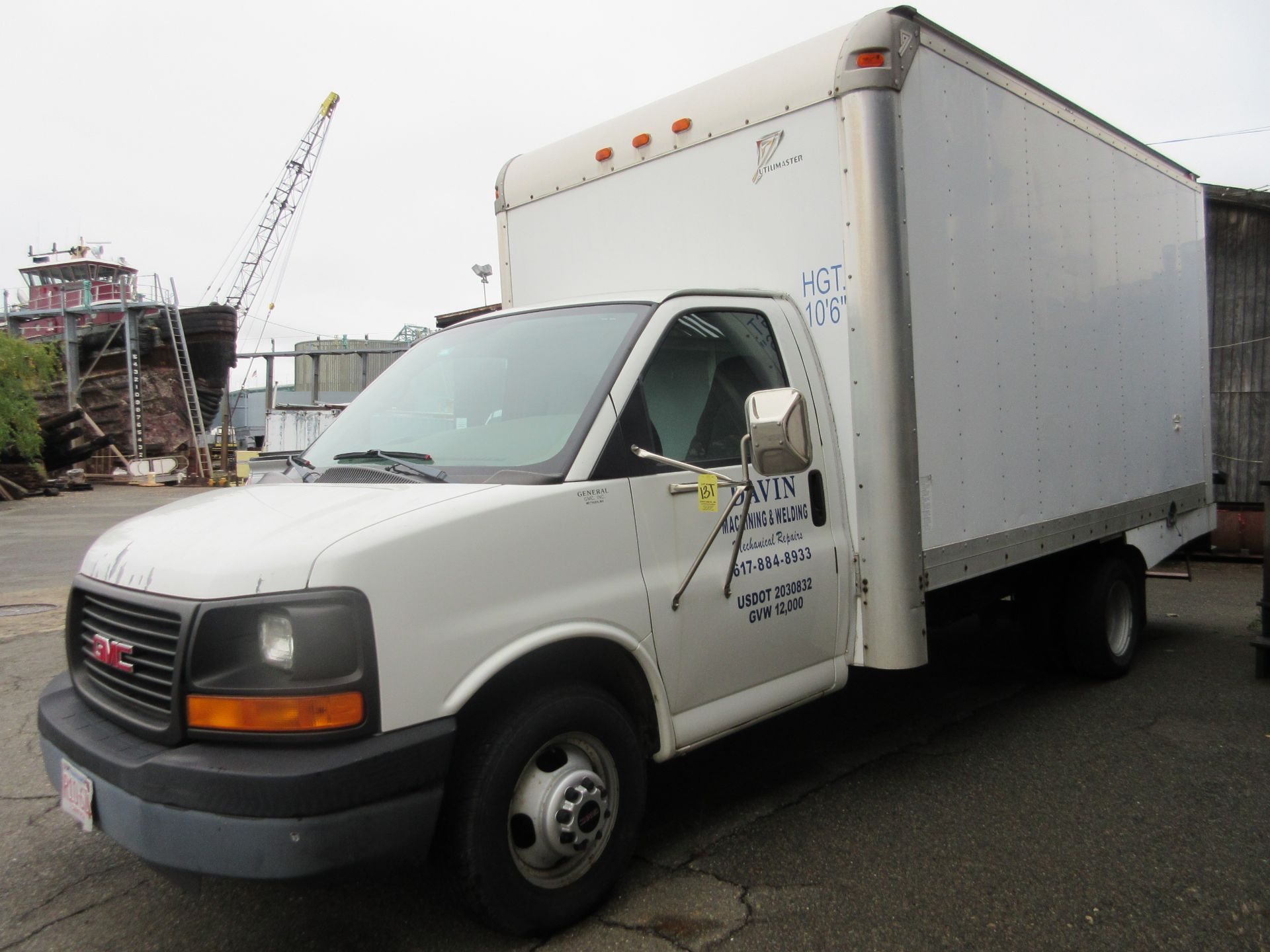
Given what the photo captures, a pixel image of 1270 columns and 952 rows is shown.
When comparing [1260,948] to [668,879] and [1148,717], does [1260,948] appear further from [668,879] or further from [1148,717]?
[1148,717]

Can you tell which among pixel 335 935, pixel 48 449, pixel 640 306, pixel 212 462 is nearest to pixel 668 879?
pixel 335 935

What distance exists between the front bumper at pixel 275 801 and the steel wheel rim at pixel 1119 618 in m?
4.66

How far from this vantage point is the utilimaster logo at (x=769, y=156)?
398 cm

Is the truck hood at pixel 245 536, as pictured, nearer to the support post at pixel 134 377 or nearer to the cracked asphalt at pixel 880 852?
the cracked asphalt at pixel 880 852

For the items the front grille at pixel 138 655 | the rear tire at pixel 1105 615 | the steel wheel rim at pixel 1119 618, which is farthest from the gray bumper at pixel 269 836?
the steel wheel rim at pixel 1119 618

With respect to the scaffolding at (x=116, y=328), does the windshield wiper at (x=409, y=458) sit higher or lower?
lower

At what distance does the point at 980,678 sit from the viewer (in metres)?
5.95

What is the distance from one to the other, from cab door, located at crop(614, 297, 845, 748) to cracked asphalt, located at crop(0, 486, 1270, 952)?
0.57m

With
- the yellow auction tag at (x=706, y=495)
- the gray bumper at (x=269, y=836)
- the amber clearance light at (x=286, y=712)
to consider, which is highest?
the yellow auction tag at (x=706, y=495)

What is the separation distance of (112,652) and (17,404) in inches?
1069

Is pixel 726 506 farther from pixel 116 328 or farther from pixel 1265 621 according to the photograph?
pixel 116 328

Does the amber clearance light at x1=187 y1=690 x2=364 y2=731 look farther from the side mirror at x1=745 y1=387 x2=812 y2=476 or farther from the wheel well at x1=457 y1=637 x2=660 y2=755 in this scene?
the side mirror at x1=745 y1=387 x2=812 y2=476

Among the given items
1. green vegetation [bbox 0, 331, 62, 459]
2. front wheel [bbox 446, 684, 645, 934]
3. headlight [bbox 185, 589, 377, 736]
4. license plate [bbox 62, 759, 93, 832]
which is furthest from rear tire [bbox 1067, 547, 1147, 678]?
green vegetation [bbox 0, 331, 62, 459]

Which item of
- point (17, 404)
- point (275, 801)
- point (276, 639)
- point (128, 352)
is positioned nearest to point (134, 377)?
point (128, 352)
